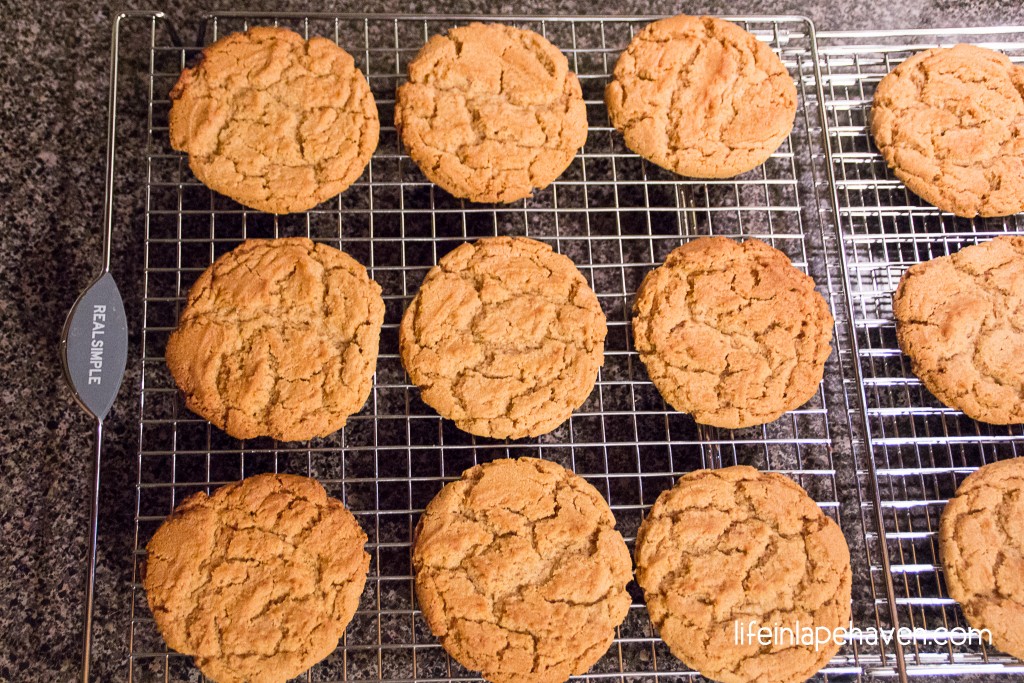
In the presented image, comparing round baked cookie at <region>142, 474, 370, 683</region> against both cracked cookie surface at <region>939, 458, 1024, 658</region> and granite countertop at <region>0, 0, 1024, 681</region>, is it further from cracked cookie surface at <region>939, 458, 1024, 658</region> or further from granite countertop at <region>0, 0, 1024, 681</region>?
cracked cookie surface at <region>939, 458, 1024, 658</region>

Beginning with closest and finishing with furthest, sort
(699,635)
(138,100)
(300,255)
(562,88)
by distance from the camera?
(699,635) → (300,255) → (562,88) → (138,100)

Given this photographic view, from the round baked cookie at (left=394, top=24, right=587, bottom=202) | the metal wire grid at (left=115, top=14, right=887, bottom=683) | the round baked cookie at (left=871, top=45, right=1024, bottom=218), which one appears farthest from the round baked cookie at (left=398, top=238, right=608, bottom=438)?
the round baked cookie at (left=871, top=45, right=1024, bottom=218)

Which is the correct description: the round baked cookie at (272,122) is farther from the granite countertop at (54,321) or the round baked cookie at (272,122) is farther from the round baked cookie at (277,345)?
the granite countertop at (54,321)

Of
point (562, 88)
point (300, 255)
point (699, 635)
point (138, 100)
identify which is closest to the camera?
point (699, 635)

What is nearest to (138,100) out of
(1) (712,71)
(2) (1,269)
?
(2) (1,269)

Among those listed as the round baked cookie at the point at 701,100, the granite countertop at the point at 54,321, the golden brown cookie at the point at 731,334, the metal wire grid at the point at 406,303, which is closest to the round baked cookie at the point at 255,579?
the metal wire grid at the point at 406,303

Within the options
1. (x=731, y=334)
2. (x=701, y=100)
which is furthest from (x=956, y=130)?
(x=731, y=334)

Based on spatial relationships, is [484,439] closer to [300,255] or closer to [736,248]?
[300,255]
